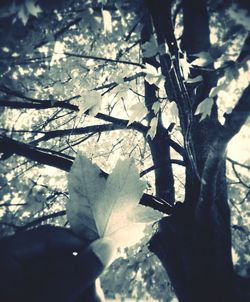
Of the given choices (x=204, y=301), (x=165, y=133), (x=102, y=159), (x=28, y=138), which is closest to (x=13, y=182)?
(x=28, y=138)

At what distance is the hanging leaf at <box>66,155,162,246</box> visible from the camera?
2.75 feet

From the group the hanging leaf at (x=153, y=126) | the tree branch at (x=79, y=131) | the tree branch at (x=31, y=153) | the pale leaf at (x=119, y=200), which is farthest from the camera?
the tree branch at (x=79, y=131)

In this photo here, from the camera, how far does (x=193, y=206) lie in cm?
256

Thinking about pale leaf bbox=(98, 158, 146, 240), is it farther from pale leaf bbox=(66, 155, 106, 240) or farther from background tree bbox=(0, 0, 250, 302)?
background tree bbox=(0, 0, 250, 302)

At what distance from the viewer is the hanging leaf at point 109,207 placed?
0.84 m

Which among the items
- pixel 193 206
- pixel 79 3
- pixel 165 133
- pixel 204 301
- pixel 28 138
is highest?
pixel 79 3

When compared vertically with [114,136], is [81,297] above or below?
below

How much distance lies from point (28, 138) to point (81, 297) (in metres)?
3.87

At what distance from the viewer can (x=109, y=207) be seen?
84 cm

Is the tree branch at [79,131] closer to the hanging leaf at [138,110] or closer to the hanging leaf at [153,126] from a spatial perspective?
the hanging leaf at [153,126]

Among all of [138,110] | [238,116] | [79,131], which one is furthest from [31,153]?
[79,131]

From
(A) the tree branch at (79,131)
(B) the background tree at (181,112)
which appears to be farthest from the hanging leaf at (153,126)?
(A) the tree branch at (79,131)

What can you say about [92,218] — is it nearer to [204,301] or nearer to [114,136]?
[204,301]

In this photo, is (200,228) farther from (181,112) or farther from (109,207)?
(109,207)
